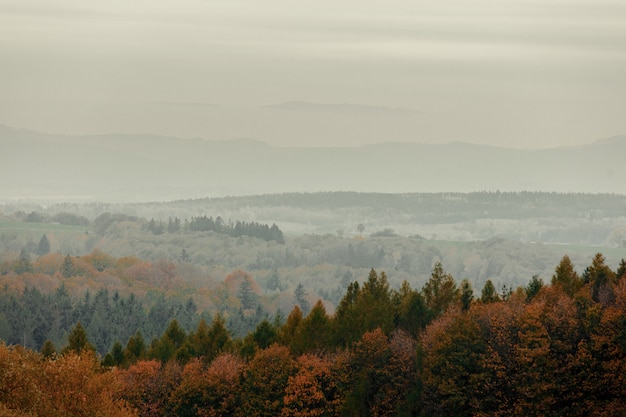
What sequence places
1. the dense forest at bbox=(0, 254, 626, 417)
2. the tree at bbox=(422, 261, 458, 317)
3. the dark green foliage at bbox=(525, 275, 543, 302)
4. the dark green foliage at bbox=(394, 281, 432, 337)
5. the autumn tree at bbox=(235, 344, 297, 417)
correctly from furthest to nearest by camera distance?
the tree at bbox=(422, 261, 458, 317) < the dark green foliage at bbox=(394, 281, 432, 337) < the dark green foliage at bbox=(525, 275, 543, 302) < the autumn tree at bbox=(235, 344, 297, 417) < the dense forest at bbox=(0, 254, 626, 417)

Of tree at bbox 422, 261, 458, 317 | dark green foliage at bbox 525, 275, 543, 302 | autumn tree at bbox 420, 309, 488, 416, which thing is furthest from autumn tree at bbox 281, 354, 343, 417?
dark green foliage at bbox 525, 275, 543, 302

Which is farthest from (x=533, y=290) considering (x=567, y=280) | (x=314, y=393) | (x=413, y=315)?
(x=314, y=393)

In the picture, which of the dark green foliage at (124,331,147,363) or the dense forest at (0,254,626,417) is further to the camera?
the dark green foliage at (124,331,147,363)

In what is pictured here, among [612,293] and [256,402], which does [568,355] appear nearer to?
[612,293]

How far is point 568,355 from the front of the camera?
103 metres

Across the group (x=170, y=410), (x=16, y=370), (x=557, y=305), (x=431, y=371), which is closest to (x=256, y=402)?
(x=170, y=410)

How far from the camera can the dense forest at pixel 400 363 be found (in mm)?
101438

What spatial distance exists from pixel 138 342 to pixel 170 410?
23.0 metres

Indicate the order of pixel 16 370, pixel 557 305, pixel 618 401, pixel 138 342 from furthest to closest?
pixel 138 342, pixel 557 305, pixel 618 401, pixel 16 370

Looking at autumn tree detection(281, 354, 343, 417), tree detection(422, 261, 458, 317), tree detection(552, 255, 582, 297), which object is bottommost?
autumn tree detection(281, 354, 343, 417)

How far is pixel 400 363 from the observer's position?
113 meters

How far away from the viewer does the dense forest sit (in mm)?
101438

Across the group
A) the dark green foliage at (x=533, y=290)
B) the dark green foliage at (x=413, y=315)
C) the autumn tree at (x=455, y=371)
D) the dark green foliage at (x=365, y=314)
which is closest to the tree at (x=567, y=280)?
the dark green foliage at (x=533, y=290)

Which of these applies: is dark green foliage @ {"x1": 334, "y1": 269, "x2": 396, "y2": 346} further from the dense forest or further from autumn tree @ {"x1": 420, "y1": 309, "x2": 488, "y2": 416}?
autumn tree @ {"x1": 420, "y1": 309, "x2": 488, "y2": 416}
